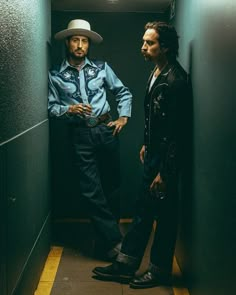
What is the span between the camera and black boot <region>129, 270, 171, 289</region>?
308cm

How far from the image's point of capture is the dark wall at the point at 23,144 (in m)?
2.03

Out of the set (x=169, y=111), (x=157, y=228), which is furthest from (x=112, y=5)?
(x=157, y=228)

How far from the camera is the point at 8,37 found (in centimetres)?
206

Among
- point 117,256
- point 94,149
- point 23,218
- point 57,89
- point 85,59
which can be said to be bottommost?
point 117,256

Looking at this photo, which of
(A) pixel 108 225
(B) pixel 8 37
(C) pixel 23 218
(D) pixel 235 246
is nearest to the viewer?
(D) pixel 235 246

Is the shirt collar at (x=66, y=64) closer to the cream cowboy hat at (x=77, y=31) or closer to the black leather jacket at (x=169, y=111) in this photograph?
the cream cowboy hat at (x=77, y=31)

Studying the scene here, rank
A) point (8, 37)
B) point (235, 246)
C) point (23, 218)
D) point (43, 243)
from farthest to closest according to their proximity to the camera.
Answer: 1. point (43, 243)
2. point (23, 218)
3. point (8, 37)
4. point (235, 246)

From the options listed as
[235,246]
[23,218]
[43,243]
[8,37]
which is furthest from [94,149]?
[235,246]

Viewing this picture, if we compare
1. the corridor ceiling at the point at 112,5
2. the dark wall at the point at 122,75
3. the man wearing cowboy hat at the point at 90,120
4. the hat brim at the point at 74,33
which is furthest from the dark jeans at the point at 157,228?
the corridor ceiling at the point at 112,5

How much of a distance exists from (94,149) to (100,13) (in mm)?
1398

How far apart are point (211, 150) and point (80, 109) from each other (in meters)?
1.50

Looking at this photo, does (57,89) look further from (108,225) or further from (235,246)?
(235,246)

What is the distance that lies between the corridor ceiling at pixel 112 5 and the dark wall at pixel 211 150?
36.9 inches

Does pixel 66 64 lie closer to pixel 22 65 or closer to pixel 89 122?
pixel 89 122
